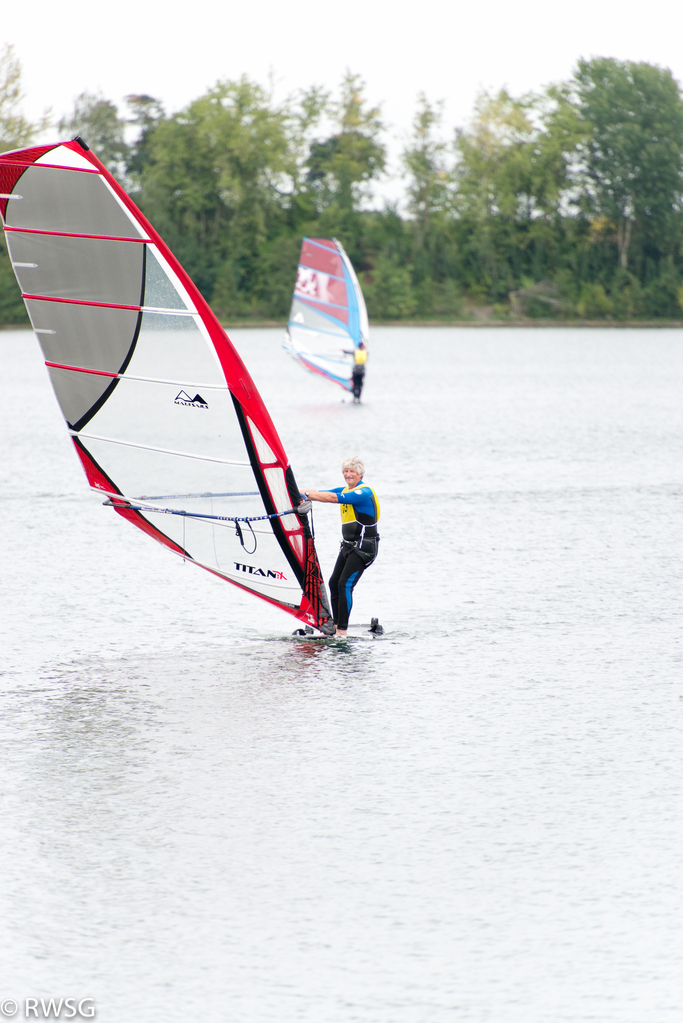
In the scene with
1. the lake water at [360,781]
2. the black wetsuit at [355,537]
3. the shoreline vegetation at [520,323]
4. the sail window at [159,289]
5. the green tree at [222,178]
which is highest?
the green tree at [222,178]

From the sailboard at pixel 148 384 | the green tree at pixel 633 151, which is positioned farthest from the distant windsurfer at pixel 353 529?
the green tree at pixel 633 151

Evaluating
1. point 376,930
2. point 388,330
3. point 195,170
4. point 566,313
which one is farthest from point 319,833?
point 195,170

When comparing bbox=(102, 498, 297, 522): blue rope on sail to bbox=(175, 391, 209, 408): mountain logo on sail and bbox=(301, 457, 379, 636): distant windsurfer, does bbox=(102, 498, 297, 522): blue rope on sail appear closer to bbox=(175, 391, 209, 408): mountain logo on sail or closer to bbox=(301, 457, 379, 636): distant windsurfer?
bbox=(301, 457, 379, 636): distant windsurfer

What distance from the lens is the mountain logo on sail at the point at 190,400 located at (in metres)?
8.79

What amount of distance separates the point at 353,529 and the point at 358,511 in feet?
0.53

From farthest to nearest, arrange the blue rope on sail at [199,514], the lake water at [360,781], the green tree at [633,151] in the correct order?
1. the green tree at [633,151]
2. the blue rope on sail at [199,514]
3. the lake water at [360,781]

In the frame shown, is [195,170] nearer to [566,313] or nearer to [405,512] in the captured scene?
[566,313]

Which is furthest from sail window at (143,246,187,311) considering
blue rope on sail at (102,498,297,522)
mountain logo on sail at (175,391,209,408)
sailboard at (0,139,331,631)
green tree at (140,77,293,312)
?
green tree at (140,77,293,312)

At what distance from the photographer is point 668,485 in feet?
57.5

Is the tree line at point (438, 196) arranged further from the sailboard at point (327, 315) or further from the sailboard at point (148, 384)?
the sailboard at point (148, 384)

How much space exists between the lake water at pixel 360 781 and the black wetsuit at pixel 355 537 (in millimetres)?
528

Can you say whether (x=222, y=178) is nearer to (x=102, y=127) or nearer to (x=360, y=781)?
(x=102, y=127)

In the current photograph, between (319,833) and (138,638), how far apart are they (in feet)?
12.9

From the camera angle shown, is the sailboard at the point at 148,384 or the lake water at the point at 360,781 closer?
the lake water at the point at 360,781
